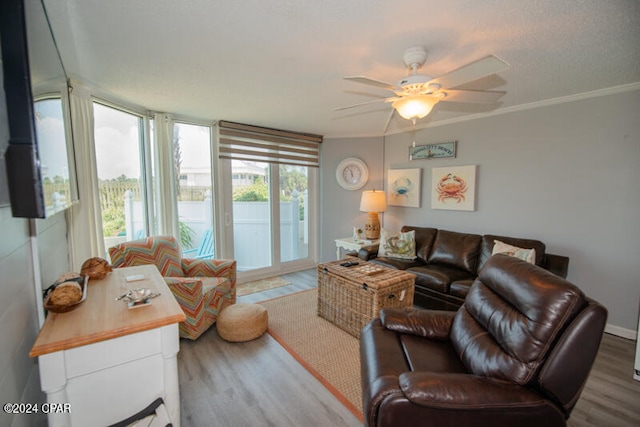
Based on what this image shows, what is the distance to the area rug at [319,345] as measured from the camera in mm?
1980

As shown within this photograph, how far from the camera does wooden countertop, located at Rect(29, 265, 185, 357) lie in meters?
1.02

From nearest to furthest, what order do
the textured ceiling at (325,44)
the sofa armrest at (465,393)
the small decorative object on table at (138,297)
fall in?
the sofa armrest at (465,393) → the small decorative object on table at (138,297) → the textured ceiling at (325,44)

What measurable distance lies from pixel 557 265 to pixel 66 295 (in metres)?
3.78

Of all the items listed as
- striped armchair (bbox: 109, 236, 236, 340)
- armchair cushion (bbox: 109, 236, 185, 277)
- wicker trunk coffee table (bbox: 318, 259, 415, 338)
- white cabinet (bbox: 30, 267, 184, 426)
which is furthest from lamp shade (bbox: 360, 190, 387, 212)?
white cabinet (bbox: 30, 267, 184, 426)

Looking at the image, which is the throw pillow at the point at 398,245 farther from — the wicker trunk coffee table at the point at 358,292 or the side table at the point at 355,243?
the wicker trunk coffee table at the point at 358,292

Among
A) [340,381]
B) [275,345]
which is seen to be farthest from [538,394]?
[275,345]

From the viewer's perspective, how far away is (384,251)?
374 centimetres

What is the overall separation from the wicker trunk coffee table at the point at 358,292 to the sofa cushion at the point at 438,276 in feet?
1.37

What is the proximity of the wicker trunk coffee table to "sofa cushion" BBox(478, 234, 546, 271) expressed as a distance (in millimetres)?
1120

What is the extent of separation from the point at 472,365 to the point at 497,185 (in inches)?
105

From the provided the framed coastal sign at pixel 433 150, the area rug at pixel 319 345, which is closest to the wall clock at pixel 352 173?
the framed coastal sign at pixel 433 150

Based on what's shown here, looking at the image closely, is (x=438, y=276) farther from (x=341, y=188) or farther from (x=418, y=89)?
(x=341, y=188)

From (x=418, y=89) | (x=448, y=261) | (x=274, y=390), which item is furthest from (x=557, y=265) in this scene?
(x=274, y=390)

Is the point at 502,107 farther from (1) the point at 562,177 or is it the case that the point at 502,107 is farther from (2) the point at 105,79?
(2) the point at 105,79
